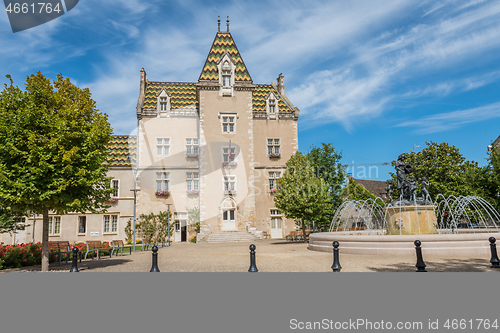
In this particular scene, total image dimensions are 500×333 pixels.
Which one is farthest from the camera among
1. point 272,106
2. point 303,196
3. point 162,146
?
point 272,106

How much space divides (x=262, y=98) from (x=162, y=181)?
49.0 feet

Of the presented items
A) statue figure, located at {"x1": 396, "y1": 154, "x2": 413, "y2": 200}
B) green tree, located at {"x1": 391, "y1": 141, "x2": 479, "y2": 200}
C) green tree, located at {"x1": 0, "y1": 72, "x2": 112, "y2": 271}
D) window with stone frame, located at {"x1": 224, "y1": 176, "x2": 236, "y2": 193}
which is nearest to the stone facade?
window with stone frame, located at {"x1": 224, "y1": 176, "x2": 236, "y2": 193}

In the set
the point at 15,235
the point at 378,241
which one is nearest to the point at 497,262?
the point at 378,241

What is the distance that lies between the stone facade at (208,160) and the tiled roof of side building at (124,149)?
0.36 feet

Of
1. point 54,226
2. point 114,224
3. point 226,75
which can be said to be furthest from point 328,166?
point 54,226

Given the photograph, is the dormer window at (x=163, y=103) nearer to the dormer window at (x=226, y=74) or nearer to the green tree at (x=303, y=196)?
the dormer window at (x=226, y=74)

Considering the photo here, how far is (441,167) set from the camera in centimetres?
3184

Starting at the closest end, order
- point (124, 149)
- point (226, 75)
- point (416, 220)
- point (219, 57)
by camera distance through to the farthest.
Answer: point (416, 220) → point (226, 75) → point (219, 57) → point (124, 149)

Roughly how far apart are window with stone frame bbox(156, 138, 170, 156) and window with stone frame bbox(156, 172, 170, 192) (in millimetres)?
2170

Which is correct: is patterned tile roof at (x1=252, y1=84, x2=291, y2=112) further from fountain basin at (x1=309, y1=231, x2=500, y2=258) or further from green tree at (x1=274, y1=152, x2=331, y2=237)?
fountain basin at (x1=309, y1=231, x2=500, y2=258)

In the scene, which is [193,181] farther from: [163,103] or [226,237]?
[163,103]

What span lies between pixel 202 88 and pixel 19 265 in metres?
24.3

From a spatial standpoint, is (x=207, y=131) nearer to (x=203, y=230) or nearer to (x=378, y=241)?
(x=203, y=230)
